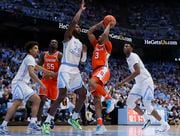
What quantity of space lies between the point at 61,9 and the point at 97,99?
72.0 ft

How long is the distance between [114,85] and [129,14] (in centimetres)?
1458

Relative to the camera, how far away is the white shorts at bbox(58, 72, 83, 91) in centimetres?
755

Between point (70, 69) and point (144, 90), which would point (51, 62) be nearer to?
point (70, 69)

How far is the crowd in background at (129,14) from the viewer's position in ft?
85.7

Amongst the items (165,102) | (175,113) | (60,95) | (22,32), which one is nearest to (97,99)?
(60,95)

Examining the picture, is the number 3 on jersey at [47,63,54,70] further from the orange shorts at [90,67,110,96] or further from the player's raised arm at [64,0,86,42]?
the orange shorts at [90,67,110,96]

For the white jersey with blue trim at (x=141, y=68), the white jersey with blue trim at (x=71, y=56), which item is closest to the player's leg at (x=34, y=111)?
the white jersey with blue trim at (x=71, y=56)

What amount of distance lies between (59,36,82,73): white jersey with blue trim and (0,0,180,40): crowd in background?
16.3 m

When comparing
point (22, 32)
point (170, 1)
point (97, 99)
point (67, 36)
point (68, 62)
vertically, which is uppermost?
point (170, 1)

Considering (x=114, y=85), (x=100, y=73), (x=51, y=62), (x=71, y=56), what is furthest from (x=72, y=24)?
(x=114, y=85)

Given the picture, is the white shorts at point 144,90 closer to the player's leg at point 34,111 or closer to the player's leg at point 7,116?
the player's leg at point 34,111

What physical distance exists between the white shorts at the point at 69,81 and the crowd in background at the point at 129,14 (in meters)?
16.4

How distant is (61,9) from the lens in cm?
2883

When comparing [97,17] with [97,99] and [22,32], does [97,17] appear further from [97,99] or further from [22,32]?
[97,99]
